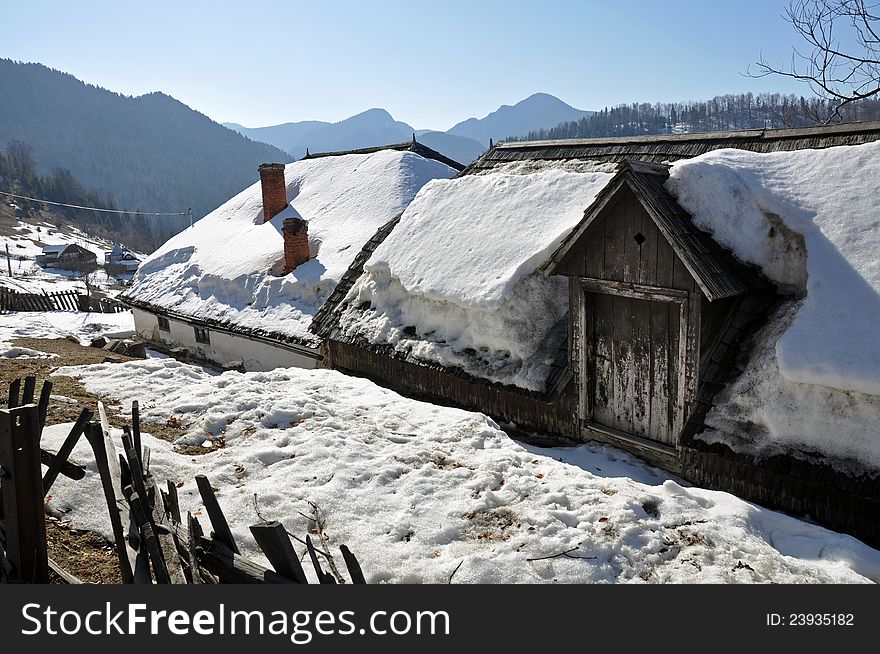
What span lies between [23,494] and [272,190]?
61.7ft

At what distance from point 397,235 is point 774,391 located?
7449 mm

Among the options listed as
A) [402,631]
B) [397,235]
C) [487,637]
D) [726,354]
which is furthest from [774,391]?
[397,235]

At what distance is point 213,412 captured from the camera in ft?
30.8

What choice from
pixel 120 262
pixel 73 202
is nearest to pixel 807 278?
pixel 120 262

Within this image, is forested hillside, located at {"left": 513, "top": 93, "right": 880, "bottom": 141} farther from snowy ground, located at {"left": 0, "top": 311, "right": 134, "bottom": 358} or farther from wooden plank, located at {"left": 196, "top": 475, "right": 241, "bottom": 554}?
wooden plank, located at {"left": 196, "top": 475, "right": 241, "bottom": 554}

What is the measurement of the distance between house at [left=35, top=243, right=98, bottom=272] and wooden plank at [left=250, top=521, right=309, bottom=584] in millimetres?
83778

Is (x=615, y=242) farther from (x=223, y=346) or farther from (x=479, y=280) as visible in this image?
(x=223, y=346)

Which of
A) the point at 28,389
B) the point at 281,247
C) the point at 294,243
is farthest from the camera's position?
the point at 281,247

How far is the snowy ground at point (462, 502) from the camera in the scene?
5.37 meters

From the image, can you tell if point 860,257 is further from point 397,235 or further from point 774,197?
point 397,235

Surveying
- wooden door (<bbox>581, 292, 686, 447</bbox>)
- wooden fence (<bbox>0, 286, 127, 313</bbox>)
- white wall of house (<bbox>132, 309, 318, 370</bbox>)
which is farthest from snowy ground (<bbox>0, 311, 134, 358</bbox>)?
wooden door (<bbox>581, 292, 686, 447</bbox>)

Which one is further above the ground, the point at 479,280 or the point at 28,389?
the point at 479,280

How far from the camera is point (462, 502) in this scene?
6.63 meters

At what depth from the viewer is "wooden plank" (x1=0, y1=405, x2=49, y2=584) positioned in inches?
166
